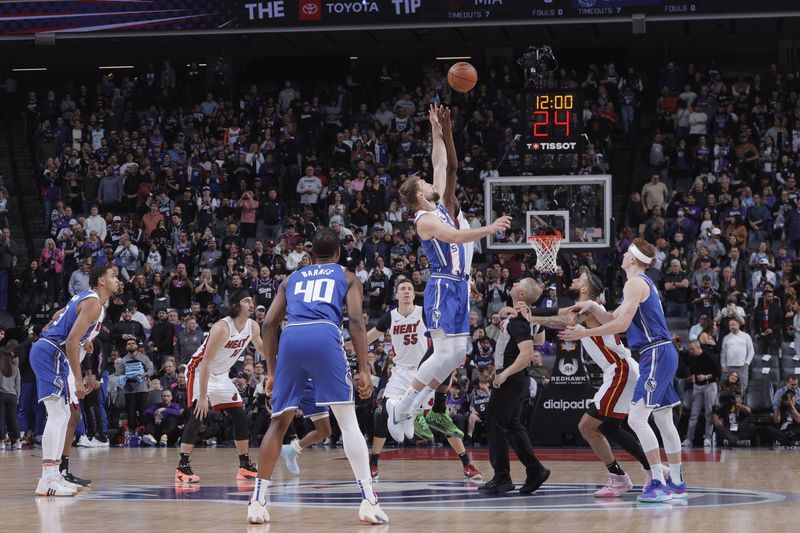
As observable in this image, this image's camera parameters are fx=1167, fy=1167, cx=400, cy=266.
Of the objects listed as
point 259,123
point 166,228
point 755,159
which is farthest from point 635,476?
point 259,123

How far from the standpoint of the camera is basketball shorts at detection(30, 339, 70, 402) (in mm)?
10883

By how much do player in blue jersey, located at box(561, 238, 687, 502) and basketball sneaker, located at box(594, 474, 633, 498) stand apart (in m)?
0.44

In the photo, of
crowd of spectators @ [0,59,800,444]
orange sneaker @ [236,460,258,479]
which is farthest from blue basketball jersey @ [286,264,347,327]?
crowd of spectators @ [0,59,800,444]

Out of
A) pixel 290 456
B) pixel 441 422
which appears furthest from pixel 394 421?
pixel 290 456

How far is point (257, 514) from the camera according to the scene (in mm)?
8281

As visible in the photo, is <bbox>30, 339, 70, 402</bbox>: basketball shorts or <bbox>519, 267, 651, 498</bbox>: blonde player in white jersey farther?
<bbox>30, 339, 70, 402</bbox>: basketball shorts

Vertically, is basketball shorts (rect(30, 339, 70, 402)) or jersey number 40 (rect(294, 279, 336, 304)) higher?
jersey number 40 (rect(294, 279, 336, 304))

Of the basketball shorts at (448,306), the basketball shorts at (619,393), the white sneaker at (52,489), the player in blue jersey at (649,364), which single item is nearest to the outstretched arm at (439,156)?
the basketball shorts at (448,306)

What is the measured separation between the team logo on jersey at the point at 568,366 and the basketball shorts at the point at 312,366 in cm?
986

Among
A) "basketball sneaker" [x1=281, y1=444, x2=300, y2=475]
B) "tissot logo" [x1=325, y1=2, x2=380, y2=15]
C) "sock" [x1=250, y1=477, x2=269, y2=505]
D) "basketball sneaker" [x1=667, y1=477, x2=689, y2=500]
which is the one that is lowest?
"basketball sneaker" [x1=281, y1=444, x2=300, y2=475]

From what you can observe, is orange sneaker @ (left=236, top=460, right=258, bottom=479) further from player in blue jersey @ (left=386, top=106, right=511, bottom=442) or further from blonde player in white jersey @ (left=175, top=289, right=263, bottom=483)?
player in blue jersey @ (left=386, top=106, right=511, bottom=442)

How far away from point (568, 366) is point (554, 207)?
2.90m

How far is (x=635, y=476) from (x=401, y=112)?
15562 millimetres

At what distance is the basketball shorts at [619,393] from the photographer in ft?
33.8
